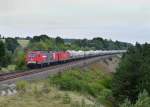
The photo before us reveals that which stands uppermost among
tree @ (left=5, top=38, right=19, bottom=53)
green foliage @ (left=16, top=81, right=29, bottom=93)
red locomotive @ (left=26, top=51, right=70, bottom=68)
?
green foliage @ (left=16, top=81, right=29, bottom=93)

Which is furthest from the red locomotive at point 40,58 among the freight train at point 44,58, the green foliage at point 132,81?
the green foliage at point 132,81

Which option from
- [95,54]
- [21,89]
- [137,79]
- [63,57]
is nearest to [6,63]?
[63,57]

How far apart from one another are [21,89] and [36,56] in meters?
36.6

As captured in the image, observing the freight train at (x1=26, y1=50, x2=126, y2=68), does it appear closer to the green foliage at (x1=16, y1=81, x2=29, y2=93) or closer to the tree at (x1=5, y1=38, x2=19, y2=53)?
the green foliage at (x1=16, y1=81, x2=29, y2=93)

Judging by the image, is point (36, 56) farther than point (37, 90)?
Yes

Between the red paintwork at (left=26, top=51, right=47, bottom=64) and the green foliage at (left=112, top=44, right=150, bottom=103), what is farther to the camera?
the red paintwork at (left=26, top=51, right=47, bottom=64)

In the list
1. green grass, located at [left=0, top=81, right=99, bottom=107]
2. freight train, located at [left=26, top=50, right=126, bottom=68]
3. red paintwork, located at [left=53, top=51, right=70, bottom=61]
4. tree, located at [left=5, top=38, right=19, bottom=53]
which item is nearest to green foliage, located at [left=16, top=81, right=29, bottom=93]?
green grass, located at [left=0, top=81, right=99, bottom=107]

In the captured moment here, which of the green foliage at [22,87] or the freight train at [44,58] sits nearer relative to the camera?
the green foliage at [22,87]

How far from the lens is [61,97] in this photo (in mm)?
28172

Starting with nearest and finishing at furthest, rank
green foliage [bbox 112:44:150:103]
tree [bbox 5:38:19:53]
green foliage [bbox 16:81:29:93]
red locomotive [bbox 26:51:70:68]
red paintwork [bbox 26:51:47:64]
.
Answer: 1. green foliage [bbox 16:81:29:93]
2. green foliage [bbox 112:44:150:103]
3. red paintwork [bbox 26:51:47:64]
4. red locomotive [bbox 26:51:70:68]
5. tree [bbox 5:38:19:53]

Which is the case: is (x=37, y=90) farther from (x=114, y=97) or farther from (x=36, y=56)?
(x=36, y=56)

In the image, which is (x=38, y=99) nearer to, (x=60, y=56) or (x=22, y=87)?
(x=22, y=87)

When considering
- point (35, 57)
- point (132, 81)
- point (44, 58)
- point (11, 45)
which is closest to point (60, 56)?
point (44, 58)

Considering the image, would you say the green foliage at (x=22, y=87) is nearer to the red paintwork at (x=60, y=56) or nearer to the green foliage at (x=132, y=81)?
the green foliage at (x=132, y=81)
